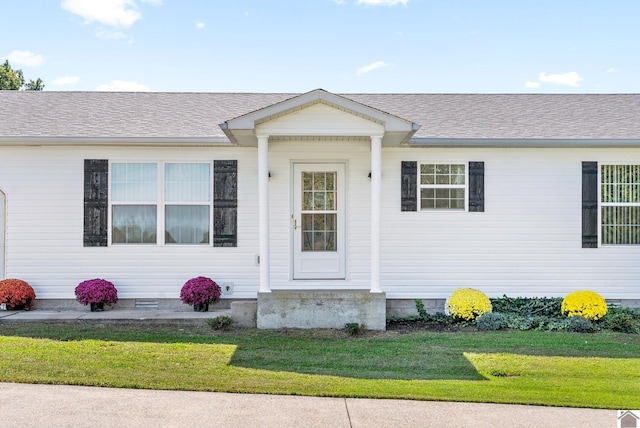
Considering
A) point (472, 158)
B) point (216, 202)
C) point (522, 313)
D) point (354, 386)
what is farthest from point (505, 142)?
point (354, 386)

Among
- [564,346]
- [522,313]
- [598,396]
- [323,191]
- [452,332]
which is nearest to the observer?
[598,396]

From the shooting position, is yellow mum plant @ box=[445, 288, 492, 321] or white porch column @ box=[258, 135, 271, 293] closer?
white porch column @ box=[258, 135, 271, 293]

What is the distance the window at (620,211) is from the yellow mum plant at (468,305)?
8.78ft

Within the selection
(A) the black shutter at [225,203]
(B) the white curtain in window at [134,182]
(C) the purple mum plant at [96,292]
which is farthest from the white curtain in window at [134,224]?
(A) the black shutter at [225,203]

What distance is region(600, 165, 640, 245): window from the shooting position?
33.1 feet

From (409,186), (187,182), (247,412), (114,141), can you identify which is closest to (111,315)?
(187,182)

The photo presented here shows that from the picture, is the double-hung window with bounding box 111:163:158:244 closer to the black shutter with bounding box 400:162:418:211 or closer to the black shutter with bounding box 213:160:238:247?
the black shutter with bounding box 213:160:238:247

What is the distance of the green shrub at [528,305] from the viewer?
957 cm

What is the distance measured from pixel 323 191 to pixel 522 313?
3.94 metres

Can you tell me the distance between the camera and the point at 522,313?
31.2 feet

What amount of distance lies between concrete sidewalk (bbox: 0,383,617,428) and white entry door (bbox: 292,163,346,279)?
16.2 ft

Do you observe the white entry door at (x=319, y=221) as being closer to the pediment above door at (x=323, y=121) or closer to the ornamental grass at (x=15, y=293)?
the pediment above door at (x=323, y=121)

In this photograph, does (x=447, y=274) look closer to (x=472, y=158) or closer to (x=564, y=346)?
(x=472, y=158)

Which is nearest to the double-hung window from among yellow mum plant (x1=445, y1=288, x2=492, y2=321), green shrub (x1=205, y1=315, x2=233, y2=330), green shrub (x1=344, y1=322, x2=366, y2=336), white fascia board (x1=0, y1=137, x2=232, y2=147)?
white fascia board (x1=0, y1=137, x2=232, y2=147)
